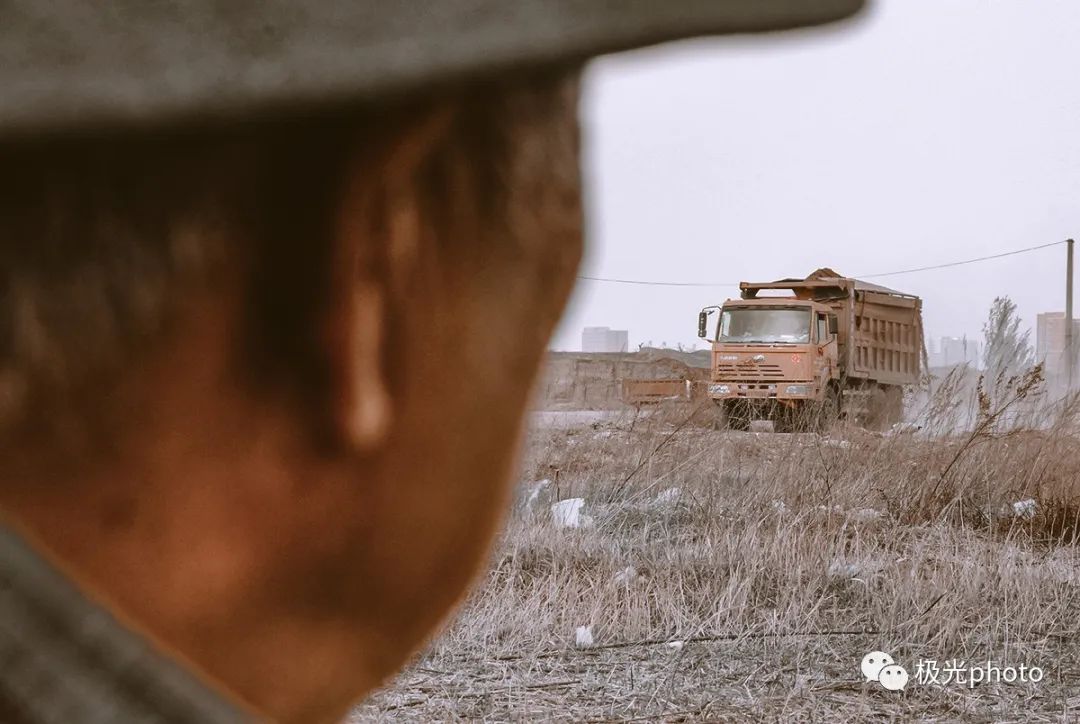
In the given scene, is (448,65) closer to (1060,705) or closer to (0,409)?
(0,409)

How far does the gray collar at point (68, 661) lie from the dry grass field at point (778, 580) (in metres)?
1.31

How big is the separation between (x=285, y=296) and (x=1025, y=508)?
2640 mm

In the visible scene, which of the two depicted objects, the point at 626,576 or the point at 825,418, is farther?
the point at 825,418

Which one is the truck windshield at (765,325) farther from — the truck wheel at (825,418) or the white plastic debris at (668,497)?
the white plastic debris at (668,497)

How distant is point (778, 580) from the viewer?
6.31 feet

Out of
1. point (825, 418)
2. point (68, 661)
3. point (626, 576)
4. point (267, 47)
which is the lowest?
point (626, 576)

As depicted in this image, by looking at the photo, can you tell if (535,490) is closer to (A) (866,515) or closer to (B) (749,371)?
(A) (866,515)

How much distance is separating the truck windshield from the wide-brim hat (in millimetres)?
5975

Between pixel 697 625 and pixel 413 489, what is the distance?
158 cm

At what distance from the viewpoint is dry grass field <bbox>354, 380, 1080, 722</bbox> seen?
5.02 feet

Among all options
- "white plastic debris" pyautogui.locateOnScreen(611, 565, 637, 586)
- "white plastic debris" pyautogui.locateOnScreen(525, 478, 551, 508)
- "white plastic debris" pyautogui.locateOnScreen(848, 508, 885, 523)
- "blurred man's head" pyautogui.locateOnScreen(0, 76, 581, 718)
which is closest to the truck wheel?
"white plastic debris" pyautogui.locateOnScreen(848, 508, 885, 523)

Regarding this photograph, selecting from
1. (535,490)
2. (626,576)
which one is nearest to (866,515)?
(626,576)

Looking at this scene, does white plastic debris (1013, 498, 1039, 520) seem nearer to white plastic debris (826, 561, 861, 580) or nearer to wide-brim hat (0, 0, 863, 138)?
white plastic debris (826, 561, 861, 580)

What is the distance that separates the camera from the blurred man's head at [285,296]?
0.19 m
